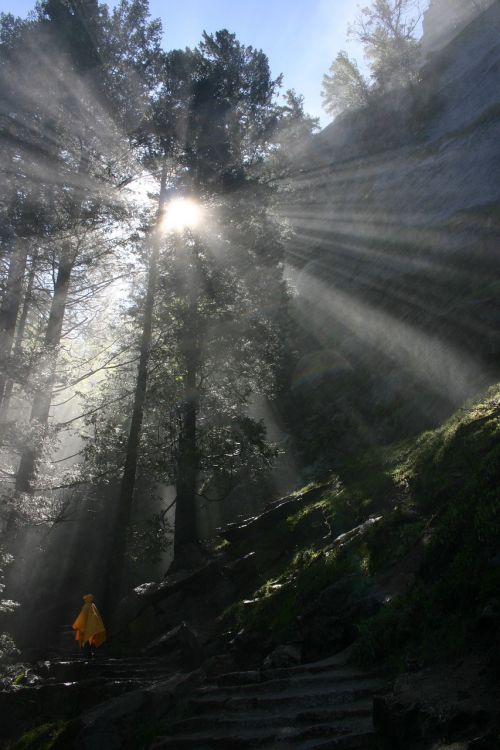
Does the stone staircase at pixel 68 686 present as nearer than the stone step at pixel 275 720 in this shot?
No

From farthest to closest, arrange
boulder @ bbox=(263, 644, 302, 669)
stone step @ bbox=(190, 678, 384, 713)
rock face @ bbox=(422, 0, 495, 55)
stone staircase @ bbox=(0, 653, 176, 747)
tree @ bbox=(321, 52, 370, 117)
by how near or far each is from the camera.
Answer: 1. rock face @ bbox=(422, 0, 495, 55)
2. tree @ bbox=(321, 52, 370, 117)
3. stone staircase @ bbox=(0, 653, 176, 747)
4. boulder @ bbox=(263, 644, 302, 669)
5. stone step @ bbox=(190, 678, 384, 713)

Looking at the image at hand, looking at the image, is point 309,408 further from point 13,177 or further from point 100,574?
point 13,177

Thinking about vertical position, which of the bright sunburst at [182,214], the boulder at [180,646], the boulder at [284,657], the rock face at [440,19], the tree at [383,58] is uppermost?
the rock face at [440,19]

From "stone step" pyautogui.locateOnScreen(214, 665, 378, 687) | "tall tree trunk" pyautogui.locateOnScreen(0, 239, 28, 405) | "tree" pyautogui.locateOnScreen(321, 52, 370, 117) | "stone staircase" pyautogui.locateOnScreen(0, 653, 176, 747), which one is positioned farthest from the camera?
"tree" pyautogui.locateOnScreen(321, 52, 370, 117)

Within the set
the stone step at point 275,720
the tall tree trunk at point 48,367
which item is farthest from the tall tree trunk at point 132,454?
the stone step at point 275,720

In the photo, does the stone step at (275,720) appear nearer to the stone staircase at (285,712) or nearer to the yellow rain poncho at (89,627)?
the stone staircase at (285,712)

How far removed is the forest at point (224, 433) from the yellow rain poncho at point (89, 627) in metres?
0.05

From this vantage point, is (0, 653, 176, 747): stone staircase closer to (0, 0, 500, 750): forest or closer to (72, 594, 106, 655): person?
(0, 0, 500, 750): forest

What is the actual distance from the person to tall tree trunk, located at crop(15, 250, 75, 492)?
181 inches

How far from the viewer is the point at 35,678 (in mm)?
11023

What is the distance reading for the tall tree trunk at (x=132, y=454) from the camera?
14391 mm

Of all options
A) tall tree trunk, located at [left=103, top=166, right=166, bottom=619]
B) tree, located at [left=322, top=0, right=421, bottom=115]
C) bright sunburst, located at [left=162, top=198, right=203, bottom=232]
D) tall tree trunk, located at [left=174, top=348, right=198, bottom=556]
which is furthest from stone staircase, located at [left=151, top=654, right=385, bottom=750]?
tree, located at [left=322, top=0, right=421, bottom=115]

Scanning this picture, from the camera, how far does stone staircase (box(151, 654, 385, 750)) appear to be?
19.4 ft

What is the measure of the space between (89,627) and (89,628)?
0.02 meters
